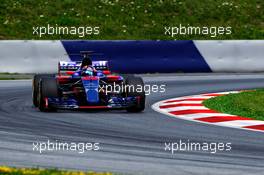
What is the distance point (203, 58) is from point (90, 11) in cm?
701

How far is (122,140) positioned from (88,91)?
3.51m

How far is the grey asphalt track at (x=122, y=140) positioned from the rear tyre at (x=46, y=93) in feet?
0.53

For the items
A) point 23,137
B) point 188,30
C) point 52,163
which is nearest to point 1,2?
point 188,30

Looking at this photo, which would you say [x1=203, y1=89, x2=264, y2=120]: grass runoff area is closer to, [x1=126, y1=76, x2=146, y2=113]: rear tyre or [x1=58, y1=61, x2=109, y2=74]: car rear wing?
[x1=126, y1=76, x2=146, y2=113]: rear tyre

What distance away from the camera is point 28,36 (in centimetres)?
2722

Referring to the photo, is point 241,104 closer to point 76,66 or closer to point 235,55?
point 76,66

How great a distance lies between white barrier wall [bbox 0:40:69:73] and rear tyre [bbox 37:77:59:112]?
8.75 metres

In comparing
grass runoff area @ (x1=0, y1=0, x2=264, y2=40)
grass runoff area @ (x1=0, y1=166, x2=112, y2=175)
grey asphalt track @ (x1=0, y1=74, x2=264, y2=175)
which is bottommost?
grey asphalt track @ (x1=0, y1=74, x2=264, y2=175)

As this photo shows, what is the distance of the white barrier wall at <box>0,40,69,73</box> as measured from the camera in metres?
23.1

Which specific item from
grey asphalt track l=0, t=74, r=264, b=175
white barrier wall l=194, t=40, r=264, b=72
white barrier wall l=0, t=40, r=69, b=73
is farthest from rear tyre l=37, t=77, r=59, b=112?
white barrier wall l=194, t=40, r=264, b=72

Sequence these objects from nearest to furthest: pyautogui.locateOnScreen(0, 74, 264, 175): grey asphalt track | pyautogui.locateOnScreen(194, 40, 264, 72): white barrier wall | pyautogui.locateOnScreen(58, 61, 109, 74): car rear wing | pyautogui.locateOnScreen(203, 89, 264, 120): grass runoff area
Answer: pyautogui.locateOnScreen(0, 74, 264, 175): grey asphalt track
pyautogui.locateOnScreen(203, 89, 264, 120): grass runoff area
pyautogui.locateOnScreen(58, 61, 109, 74): car rear wing
pyautogui.locateOnScreen(194, 40, 264, 72): white barrier wall

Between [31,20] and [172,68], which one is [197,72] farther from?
[31,20]

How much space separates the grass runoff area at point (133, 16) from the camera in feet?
91.6

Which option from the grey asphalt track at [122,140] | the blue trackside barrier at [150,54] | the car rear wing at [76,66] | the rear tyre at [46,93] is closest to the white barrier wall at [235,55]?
the blue trackside barrier at [150,54]
